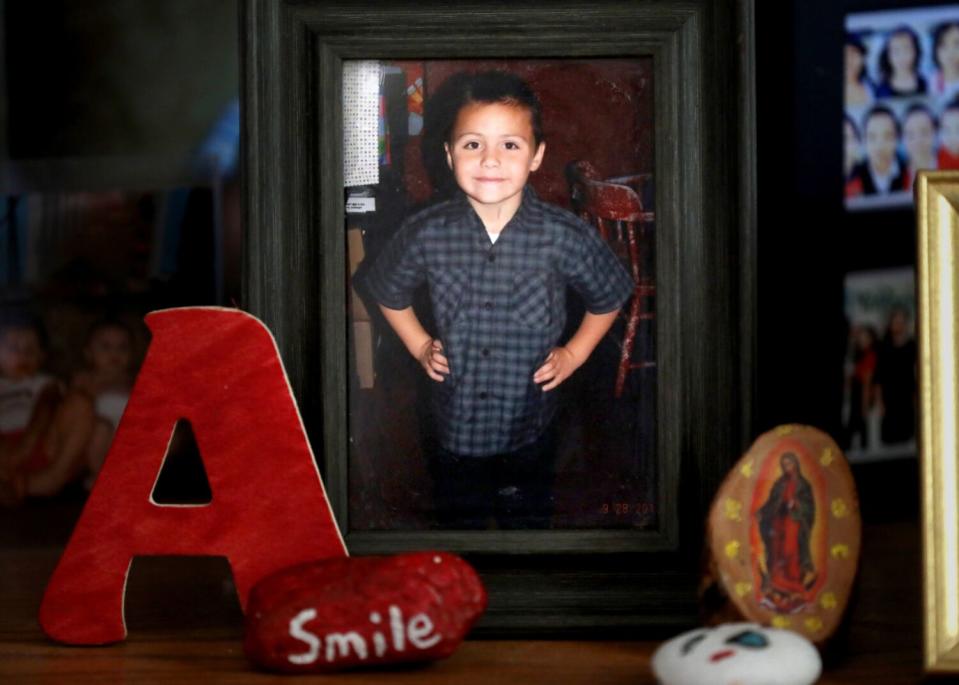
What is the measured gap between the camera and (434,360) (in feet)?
2.69

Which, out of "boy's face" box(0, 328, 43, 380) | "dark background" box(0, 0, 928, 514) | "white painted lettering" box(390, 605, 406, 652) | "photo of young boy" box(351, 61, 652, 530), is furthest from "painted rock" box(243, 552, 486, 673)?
"boy's face" box(0, 328, 43, 380)

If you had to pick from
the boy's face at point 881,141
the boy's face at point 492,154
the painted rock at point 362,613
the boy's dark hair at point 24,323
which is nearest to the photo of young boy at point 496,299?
the boy's face at point 492,154

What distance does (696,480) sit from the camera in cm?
81

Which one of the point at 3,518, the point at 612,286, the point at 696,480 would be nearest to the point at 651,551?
the point at 696,480

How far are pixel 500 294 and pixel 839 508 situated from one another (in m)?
0.24

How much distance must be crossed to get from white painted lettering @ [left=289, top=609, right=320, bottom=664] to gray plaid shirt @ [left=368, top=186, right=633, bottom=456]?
0.16 metres

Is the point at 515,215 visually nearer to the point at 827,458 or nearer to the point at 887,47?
the point at 827,458

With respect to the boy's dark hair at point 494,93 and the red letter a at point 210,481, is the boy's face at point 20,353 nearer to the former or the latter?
the red letter a at point 210,481

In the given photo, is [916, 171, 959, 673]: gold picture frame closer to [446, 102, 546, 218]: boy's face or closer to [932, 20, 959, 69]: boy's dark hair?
[446, 102, 546, 218]: boy's face

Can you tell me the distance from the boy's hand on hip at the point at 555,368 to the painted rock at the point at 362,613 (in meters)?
0.15

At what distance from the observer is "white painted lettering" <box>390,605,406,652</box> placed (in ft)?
2.31

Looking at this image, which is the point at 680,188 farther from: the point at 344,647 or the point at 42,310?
the point at 42,310

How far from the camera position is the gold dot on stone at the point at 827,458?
0.75 meters

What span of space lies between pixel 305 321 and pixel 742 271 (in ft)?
0.90
